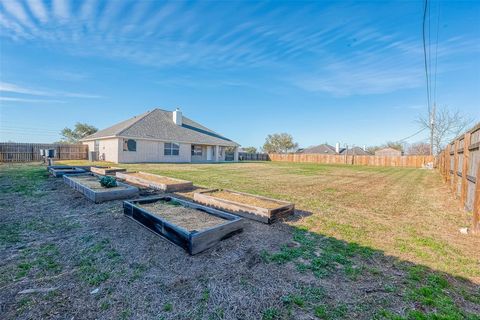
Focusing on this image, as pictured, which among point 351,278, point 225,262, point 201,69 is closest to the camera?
point 351,278

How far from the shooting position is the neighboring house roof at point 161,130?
18.5 metres

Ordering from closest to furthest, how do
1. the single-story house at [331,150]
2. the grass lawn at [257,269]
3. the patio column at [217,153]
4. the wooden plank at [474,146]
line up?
the grass lawn at [257,269]
the wooden plank at [474,146]
the patio column at [217,153]
the single-story house at [331,150]

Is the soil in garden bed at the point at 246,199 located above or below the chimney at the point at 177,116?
below

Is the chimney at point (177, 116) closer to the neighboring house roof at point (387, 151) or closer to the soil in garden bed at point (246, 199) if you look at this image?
the soil in garden bed at point (246, 199)

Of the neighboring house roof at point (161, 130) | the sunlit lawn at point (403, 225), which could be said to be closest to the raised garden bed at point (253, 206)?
the sunlit lawn at point (403, 225)

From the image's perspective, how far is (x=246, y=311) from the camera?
1779mm

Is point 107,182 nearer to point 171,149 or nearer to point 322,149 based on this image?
point 171,149

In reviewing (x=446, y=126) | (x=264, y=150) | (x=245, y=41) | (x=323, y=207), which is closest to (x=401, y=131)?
(x=446, y=126)

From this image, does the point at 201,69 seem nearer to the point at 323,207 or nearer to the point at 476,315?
the point at 323,207

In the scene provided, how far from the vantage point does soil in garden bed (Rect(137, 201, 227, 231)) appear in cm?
348

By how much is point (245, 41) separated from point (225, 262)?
13.7 m

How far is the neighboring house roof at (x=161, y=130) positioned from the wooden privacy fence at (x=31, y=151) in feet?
5.66

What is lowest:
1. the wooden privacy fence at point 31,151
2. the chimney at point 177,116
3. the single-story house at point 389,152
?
the wooden privacy fence at point 31,151

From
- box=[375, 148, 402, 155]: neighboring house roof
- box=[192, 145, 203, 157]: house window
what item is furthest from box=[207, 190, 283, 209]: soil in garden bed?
box=[375, 148, 402, 155]: neighboring house roof
